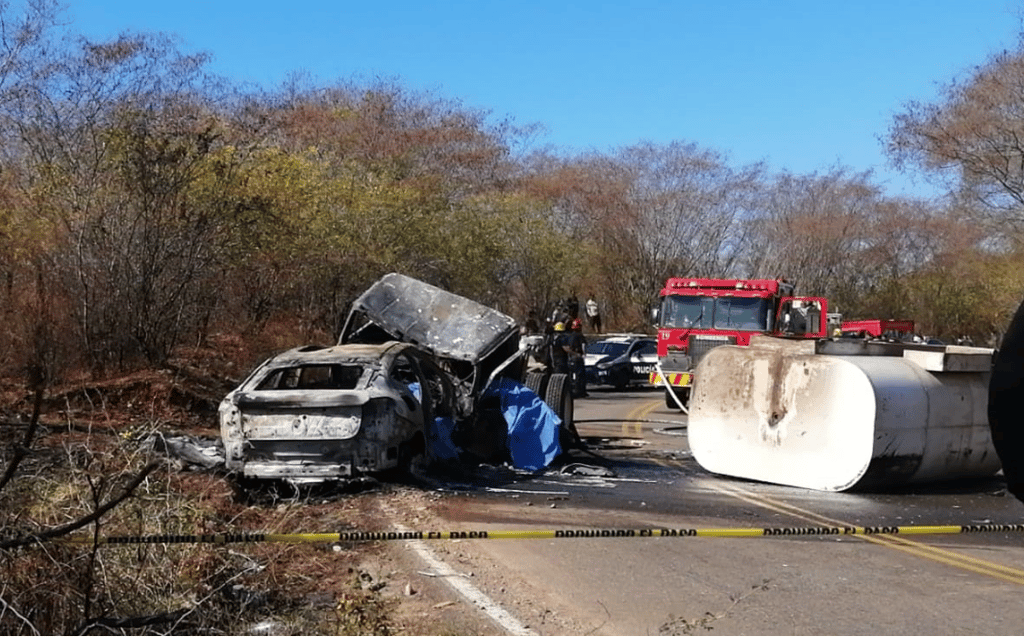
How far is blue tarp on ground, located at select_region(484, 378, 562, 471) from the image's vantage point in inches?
506

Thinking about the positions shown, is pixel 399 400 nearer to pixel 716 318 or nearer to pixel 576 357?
pixel 576 357

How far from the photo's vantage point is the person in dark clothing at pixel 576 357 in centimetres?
2308

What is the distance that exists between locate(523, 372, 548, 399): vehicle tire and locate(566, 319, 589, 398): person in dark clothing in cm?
705

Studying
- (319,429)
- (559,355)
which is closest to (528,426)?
(319,429)

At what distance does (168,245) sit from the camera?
20500mm

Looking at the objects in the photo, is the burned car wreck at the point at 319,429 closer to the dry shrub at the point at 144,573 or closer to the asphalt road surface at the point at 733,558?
the asphalt road surface at the point at 733,558

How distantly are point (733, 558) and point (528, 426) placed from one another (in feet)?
16.9

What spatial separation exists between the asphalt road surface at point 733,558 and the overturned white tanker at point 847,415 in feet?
0.81

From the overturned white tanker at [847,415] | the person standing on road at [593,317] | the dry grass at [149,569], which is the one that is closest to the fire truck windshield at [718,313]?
the overturned white tanker at [847,415]

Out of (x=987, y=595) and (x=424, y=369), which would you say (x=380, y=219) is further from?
(x=987, y=595)

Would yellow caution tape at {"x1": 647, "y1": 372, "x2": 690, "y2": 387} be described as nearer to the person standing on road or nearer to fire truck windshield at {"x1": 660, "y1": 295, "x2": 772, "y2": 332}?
fire truck windshield at {"x1": 660, "y1": 295, "x2": 772, "y2": 332}

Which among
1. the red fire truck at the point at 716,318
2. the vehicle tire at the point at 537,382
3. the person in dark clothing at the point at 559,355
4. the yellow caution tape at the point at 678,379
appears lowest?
the yellow caution tape at the point at 678,379

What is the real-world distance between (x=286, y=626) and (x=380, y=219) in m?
24.5

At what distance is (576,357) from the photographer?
23.9 metres
